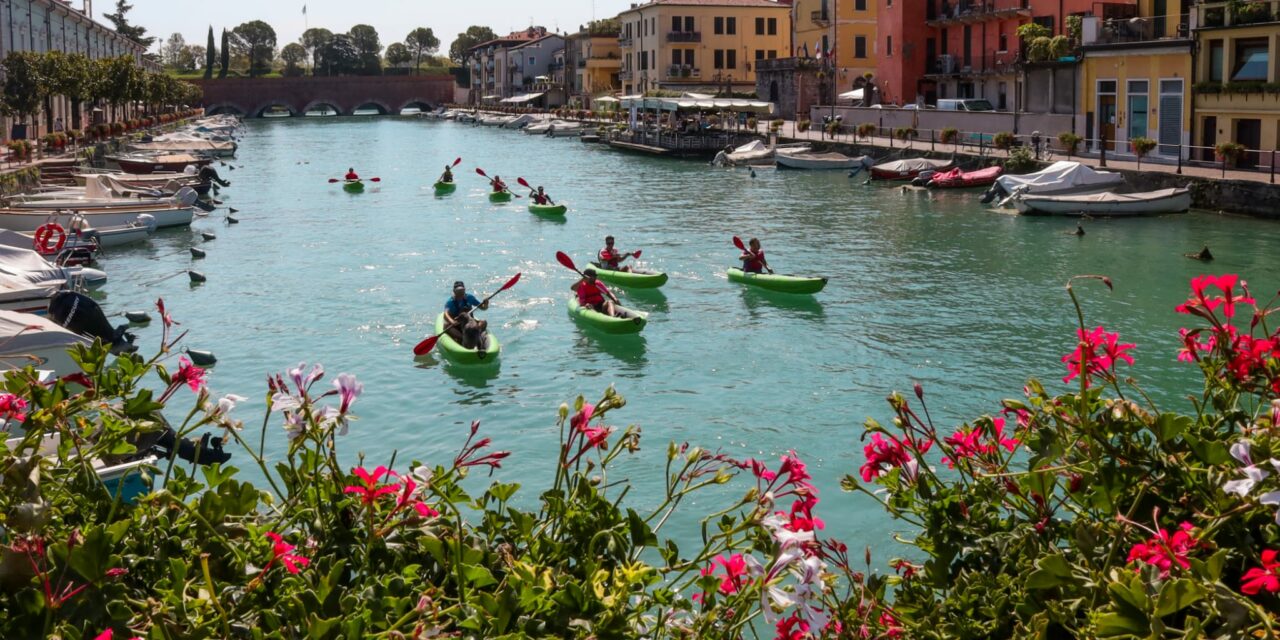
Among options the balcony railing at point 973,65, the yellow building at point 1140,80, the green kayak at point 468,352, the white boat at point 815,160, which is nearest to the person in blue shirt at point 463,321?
the green kayak at point 468,352

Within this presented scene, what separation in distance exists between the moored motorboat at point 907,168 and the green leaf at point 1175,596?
42436 millimetres

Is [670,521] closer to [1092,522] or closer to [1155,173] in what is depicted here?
[1092,522]

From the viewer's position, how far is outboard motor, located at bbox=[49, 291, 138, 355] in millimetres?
17875

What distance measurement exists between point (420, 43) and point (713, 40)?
346 ft

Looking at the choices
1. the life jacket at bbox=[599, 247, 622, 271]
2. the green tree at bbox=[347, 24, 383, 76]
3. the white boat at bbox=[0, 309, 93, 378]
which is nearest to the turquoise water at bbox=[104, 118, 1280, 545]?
the life jacket at bbox=[599, 247, 622, 271]

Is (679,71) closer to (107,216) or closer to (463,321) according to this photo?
(107,216)

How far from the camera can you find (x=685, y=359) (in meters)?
19.6

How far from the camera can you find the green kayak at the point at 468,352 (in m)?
18.3

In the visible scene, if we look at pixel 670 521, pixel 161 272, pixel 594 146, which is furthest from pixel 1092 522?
pixel 594 146

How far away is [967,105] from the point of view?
5281cm

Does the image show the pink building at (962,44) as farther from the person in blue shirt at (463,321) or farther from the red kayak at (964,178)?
the person in blue shirt at (463,321)

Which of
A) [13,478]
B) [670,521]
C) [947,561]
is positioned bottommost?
[670,521]

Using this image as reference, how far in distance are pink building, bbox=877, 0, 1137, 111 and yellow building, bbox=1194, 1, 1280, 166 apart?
31.3 ft

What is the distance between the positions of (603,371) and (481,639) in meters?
15.0
